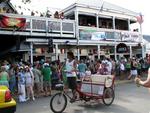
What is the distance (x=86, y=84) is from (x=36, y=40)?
39.4 feet

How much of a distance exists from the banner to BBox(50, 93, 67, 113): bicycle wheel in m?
12.0

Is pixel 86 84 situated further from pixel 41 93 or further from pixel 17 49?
pixel 17 49

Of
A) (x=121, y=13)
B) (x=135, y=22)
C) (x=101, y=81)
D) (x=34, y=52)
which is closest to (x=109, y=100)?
(x=101, y=81)

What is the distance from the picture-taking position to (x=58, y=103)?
35.0 ft

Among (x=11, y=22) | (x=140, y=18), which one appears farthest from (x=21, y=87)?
(x=140, y=18)

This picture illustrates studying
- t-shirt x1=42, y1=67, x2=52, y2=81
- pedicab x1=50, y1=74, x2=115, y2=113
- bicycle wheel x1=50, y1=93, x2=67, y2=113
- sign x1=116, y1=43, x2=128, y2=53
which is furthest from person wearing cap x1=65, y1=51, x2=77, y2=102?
sign x1=116, y1=43, x2=128, y2=53

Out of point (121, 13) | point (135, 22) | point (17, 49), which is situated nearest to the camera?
point (17, 49)

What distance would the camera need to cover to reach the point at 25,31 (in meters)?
22.9

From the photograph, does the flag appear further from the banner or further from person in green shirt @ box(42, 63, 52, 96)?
person in green shirt @ box(42, 63, 52, 96)

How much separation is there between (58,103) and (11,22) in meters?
12.3

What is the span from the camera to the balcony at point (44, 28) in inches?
877

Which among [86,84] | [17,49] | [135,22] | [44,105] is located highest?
[135,22]

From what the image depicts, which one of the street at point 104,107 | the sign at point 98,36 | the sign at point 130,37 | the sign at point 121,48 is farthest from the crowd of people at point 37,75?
the sign at point 130,37

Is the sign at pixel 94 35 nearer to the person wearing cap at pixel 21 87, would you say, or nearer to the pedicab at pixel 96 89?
the person wearing cap at pixel 21 87
